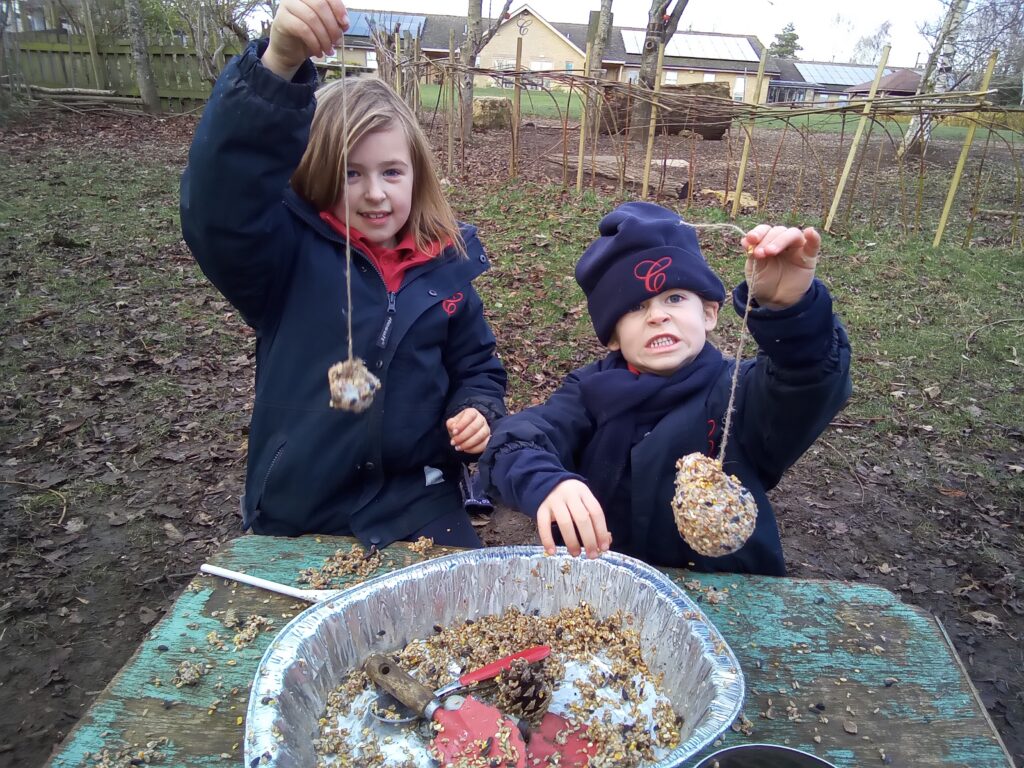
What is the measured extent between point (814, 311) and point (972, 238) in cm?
889

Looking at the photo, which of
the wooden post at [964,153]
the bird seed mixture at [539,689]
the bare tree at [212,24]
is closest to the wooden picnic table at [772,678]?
the bird seed mixture at [539,689]

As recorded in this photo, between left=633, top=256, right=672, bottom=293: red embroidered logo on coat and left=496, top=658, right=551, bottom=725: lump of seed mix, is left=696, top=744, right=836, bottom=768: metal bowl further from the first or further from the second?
left=633, top=256, right=672, bottom=293: red embroidered logo on coat

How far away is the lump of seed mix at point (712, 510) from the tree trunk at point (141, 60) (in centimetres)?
1624

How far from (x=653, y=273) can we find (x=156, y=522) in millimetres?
2963

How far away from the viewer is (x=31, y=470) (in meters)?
3.75

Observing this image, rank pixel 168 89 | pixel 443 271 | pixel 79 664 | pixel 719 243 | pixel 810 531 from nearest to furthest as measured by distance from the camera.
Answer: pixel 443 271 < pixel 79 664 < pixel 810 531 < pixel 719 243 < pixel 168 89

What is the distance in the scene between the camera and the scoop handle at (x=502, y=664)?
139 centimetres

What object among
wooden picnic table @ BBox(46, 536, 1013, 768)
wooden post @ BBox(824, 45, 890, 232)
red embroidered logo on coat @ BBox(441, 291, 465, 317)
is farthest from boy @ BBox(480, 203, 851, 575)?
wooden post @ BBox(824, 45, 890, 232)

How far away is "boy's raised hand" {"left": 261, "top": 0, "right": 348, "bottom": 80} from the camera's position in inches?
55.2

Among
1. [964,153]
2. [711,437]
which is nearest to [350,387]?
[711,437]

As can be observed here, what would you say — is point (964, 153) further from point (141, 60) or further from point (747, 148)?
point (141, 60)

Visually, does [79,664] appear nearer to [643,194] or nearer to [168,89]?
[643,194]

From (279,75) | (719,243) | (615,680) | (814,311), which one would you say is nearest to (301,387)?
(279,75)

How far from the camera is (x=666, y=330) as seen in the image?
1.83m
